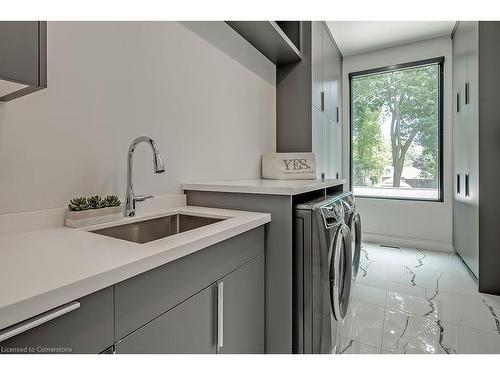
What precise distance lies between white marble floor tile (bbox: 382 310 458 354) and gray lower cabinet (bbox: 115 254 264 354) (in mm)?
892

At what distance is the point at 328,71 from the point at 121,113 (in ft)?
8.70

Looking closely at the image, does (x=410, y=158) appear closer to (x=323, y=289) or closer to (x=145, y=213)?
(x=323, y=289)

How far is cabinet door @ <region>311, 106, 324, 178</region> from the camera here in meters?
2.68

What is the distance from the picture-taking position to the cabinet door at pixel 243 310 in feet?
3.34

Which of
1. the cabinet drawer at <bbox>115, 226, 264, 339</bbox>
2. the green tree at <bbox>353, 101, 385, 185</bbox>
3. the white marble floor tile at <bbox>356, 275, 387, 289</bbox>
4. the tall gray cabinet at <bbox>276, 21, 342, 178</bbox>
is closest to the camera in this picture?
the cabinet drawer at <bbox>115, 226, 264, 339</bbox>

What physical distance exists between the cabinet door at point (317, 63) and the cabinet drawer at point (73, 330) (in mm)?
2471

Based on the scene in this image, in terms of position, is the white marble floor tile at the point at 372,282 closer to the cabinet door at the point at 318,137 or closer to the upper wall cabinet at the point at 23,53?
the cabinet door at the point at 318,137

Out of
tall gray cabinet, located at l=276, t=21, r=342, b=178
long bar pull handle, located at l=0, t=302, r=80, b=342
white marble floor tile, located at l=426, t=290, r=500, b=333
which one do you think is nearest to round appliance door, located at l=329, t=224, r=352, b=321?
white marble floor tile, located at l=426, t=290, r=500, b=333

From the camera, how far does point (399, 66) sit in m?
3.73

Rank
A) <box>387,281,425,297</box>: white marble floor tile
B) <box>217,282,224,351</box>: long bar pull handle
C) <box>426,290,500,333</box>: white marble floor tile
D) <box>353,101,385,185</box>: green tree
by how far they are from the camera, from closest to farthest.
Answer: <box>217,282,224,351</box>: long bar pull handle
<box>426,290,500,333</box>: white marble floor tile
<box>387,281,425,297</box>: white marble floor tile
<box>353,101,385,185</box>: green tree

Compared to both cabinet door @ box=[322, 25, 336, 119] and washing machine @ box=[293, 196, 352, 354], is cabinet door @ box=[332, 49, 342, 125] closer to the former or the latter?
cabinet door @ box=[322, 25, 336, 119]

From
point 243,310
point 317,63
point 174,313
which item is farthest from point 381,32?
point 174,313

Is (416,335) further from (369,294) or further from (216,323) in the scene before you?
(216,323)
